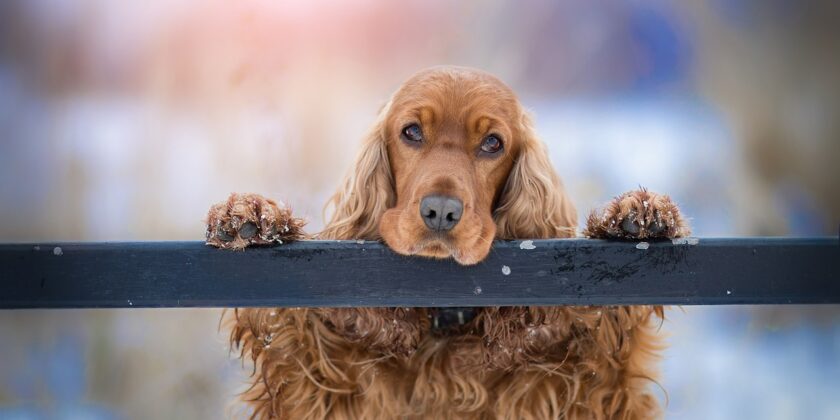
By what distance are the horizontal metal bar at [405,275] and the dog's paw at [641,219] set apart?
0.23 m

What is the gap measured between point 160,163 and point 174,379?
1.20 meters

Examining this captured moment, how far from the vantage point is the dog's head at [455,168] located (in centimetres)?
262

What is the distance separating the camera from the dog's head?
2.62 metres

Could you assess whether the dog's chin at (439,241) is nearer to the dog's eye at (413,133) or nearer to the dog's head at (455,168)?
the dog's head at (455,168)

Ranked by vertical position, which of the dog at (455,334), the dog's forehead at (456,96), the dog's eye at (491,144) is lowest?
the dog at (455,334)

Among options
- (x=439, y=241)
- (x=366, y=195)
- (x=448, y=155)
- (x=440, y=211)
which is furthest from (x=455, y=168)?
(x=366, y=195)

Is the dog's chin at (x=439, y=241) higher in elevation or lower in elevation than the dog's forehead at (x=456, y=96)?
lower

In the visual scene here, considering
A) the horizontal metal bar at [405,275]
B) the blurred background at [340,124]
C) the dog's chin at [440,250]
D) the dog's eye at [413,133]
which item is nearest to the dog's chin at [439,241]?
the dog's chin at [440,250]

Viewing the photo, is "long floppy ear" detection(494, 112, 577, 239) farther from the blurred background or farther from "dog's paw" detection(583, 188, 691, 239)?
the blurred background

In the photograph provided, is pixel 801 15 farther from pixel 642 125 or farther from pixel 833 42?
pixel 642 125

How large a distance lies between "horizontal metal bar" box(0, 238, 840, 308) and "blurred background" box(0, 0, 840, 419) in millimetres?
2614

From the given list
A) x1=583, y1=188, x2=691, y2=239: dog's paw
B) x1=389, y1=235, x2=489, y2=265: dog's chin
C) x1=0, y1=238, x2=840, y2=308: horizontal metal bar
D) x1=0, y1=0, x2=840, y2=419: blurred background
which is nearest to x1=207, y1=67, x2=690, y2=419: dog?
Answer: x1=389, y1=235, x2=489, y2=265: dog's chin

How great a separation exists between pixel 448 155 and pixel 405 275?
0.84 meters

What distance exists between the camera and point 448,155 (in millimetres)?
2764
